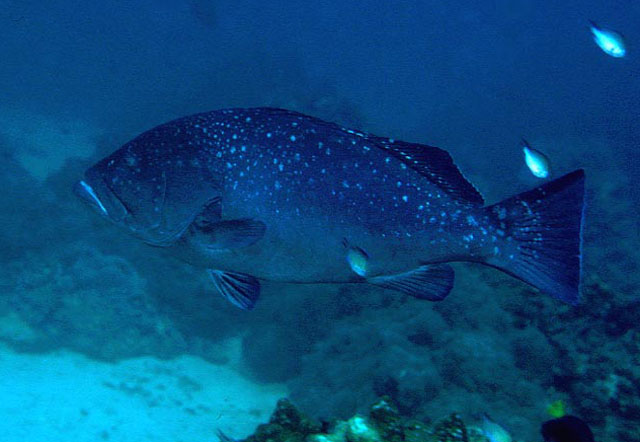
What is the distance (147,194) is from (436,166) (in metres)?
2.03

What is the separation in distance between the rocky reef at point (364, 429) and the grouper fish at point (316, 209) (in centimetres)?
105

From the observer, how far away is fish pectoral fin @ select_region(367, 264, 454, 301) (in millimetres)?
2961

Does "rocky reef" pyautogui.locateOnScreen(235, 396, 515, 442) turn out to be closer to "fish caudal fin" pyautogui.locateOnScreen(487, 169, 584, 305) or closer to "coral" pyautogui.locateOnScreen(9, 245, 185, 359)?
"fish caudal fin" pyautogui.locateOnScreen(487, 169, 584, 305)

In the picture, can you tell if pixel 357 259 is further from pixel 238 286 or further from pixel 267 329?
pixel 267 329

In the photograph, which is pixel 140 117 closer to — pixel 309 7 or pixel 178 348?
pixel 178 348

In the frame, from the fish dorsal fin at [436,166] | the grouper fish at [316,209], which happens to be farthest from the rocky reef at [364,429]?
the fish dorsal fin at [436,166]

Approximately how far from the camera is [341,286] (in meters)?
9.23

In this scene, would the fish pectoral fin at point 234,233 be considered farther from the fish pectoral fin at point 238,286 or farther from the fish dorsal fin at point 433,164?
the fish dorsal fin at point 433,164

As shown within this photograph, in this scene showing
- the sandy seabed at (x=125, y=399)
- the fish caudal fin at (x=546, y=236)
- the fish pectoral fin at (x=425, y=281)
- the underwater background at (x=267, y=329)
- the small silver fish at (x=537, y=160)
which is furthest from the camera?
the sandy seabed at (x=125, y=399)

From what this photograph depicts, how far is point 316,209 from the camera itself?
9.32 feet

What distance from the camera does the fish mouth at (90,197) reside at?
296 centimetres

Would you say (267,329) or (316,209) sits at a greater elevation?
(267,329)

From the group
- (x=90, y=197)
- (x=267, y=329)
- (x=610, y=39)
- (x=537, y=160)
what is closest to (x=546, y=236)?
(x=90, y=197)

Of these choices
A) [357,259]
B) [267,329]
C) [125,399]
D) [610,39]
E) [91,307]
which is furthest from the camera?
[91,307]
